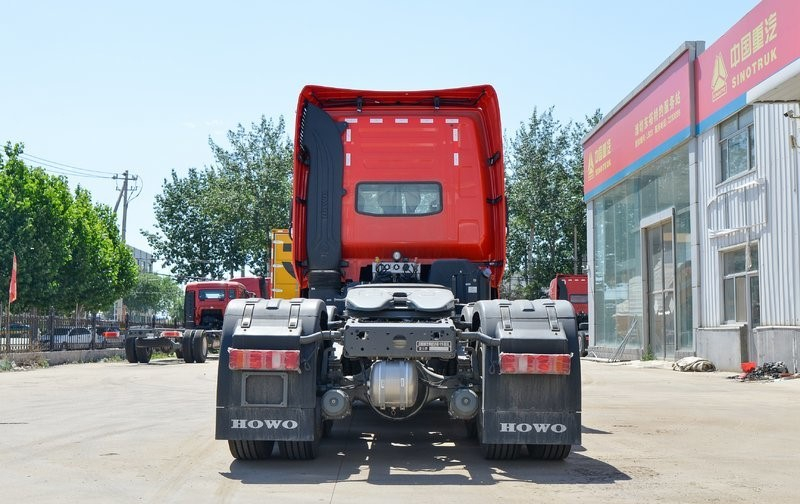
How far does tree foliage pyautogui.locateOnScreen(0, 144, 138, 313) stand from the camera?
150ft

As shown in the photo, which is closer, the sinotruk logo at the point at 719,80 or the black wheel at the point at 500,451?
the black wheel at the point at 500,451

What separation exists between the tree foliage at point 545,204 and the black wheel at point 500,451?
177 ft

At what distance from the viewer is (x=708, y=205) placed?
2792 centimetres

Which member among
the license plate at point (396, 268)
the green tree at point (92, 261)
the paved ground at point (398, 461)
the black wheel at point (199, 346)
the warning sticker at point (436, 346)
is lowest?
the paved ground at point (398, 461)

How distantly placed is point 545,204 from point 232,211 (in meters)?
20.4

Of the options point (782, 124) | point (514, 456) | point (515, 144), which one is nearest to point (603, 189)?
point (782, 124)

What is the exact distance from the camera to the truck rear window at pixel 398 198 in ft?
36.2

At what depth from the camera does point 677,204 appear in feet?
101

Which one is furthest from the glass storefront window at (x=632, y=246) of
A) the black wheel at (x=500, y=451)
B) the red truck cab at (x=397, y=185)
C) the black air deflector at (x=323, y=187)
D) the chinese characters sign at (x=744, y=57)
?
the black wheel at (x=500, y=451)

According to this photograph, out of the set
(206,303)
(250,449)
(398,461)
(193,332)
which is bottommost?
(398,461)

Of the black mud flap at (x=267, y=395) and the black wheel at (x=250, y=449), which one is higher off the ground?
the black mud flap at (x=267, y=395)

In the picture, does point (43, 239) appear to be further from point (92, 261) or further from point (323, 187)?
point (323, 187)

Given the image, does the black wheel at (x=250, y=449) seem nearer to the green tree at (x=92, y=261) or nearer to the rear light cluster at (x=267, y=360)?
the rear light cluster at (x=267, y=360)

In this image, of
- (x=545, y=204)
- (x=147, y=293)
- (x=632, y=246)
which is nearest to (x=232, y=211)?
(x=545, y=204)
